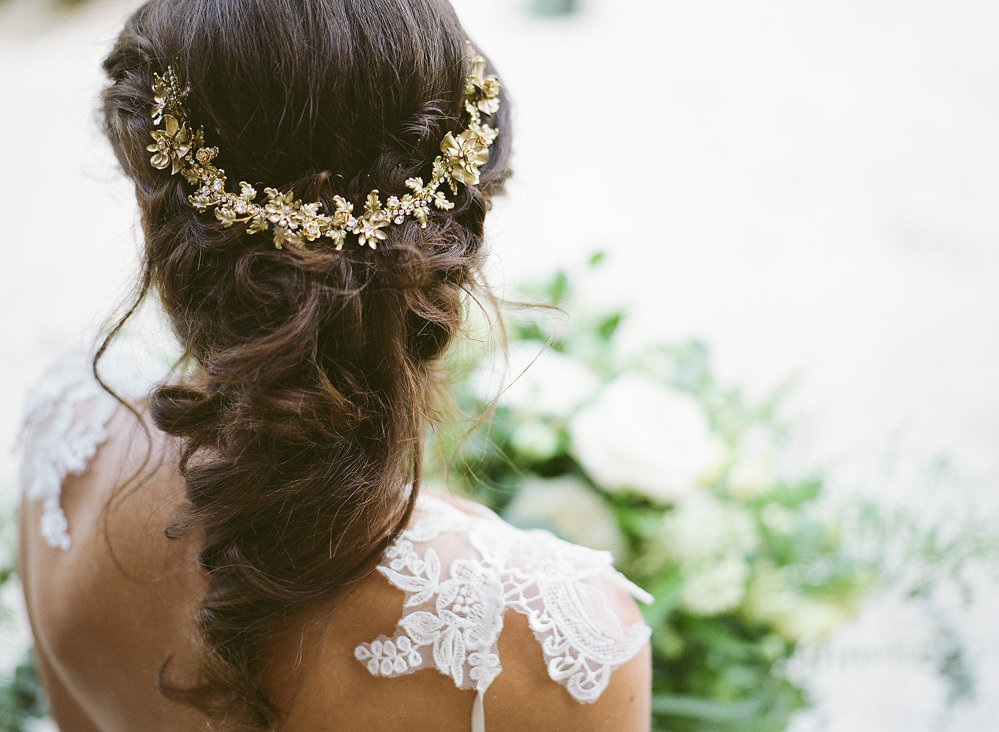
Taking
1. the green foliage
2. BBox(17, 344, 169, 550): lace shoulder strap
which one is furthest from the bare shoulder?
the green foliage

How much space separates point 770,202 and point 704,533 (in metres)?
2.07

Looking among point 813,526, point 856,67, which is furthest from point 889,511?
point 856,67

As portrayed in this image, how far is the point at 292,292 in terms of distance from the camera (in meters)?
0.76

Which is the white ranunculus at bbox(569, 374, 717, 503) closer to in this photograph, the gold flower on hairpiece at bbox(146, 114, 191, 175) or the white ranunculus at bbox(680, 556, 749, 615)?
the white ranunculus at bbox(680, 556, 749, 615)

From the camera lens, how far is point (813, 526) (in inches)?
50.3

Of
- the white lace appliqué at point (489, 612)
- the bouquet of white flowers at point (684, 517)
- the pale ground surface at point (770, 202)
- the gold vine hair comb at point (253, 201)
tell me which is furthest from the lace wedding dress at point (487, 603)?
the pale ground surface at point (770, 202)

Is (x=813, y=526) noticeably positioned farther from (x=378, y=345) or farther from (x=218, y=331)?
(x=218, y=331)

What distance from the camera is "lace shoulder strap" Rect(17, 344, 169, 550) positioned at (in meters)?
1.07

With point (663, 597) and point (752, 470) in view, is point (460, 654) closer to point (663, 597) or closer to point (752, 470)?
point (663, 597)

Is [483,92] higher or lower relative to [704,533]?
higher

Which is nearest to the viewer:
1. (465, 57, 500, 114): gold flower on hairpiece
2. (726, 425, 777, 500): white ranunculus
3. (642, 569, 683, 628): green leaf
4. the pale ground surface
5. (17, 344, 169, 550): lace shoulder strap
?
(465, 57, 500, 114): gold flower on hairpiece

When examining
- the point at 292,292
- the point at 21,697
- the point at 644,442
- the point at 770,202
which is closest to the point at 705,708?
the point at 644,442

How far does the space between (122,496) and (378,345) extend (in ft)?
1.45

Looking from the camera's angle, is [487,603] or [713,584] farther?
[713,584]
